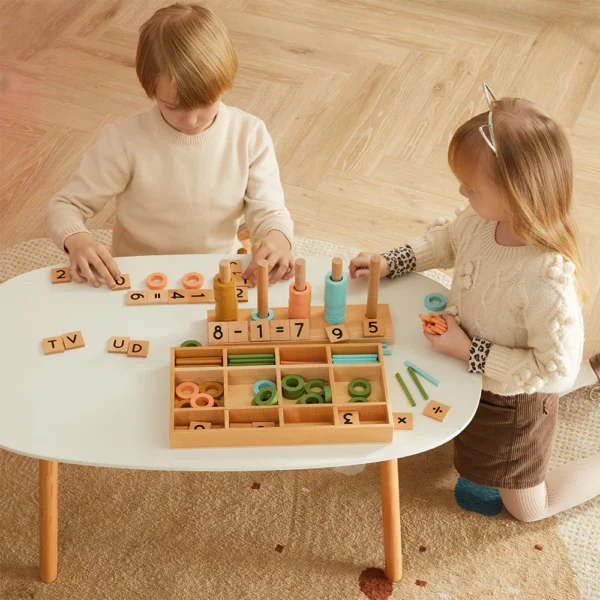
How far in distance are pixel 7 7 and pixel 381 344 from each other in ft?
7.14

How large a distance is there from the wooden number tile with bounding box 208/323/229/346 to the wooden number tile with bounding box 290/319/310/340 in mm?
96

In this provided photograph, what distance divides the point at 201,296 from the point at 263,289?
0.15 m

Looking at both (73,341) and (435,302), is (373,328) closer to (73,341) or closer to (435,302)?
(435,302)

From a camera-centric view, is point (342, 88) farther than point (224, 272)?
Yes

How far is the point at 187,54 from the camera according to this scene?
4.51ft

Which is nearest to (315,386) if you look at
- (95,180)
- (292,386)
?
(292,386)

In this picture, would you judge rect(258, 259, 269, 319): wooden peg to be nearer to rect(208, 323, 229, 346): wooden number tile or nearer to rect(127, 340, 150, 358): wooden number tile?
rect(208, 323, 229, 346): wooden number tile

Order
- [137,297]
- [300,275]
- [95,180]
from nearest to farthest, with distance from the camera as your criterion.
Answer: [300,275]
[137,297]
[95,180]

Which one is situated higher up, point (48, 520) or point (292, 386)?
point (292, 386)

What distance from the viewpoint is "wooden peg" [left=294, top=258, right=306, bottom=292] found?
127cm

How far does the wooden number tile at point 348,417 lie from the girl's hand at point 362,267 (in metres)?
0.30

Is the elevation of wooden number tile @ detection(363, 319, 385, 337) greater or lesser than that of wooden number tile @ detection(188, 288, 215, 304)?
greater

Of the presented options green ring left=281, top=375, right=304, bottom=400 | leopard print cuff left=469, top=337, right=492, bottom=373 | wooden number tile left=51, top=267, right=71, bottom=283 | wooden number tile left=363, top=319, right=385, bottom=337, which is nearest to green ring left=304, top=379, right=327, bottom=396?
green ring left=281, top=375, right=304, bottom=400

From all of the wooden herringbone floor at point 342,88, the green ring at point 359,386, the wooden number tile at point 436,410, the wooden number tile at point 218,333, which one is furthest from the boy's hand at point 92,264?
the wooden herringbone floor at point 342,88
